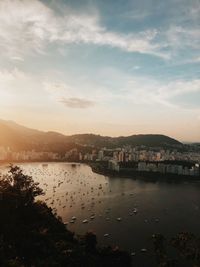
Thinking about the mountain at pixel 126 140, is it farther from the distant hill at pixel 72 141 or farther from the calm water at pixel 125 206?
the calm water at pixel 125 206

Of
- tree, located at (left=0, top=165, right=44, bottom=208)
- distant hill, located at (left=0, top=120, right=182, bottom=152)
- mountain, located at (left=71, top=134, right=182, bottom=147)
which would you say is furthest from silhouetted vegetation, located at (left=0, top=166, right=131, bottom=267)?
mountain, located at (left=71, top=134, right=182, bottom=147)

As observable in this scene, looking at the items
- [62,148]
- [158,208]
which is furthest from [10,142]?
[158,208]

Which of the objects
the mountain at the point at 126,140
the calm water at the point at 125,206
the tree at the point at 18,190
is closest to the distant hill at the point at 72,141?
the mountain at the point at 126,140

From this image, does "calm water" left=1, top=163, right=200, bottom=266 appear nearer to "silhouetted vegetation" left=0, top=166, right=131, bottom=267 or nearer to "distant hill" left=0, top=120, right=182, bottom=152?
"silhouetted vegetation" left=0, top=166, right=131, bottom=267

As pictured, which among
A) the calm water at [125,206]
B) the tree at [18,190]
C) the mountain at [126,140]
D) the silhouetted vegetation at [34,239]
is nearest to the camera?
the silhouetted vegetation at [34,239]

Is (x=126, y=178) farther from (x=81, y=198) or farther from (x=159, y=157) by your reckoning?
(x=159, y=157)

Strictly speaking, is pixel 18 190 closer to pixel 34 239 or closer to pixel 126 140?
pixel 34 239

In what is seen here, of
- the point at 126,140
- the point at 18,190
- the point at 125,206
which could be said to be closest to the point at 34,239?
the point at 18,190
